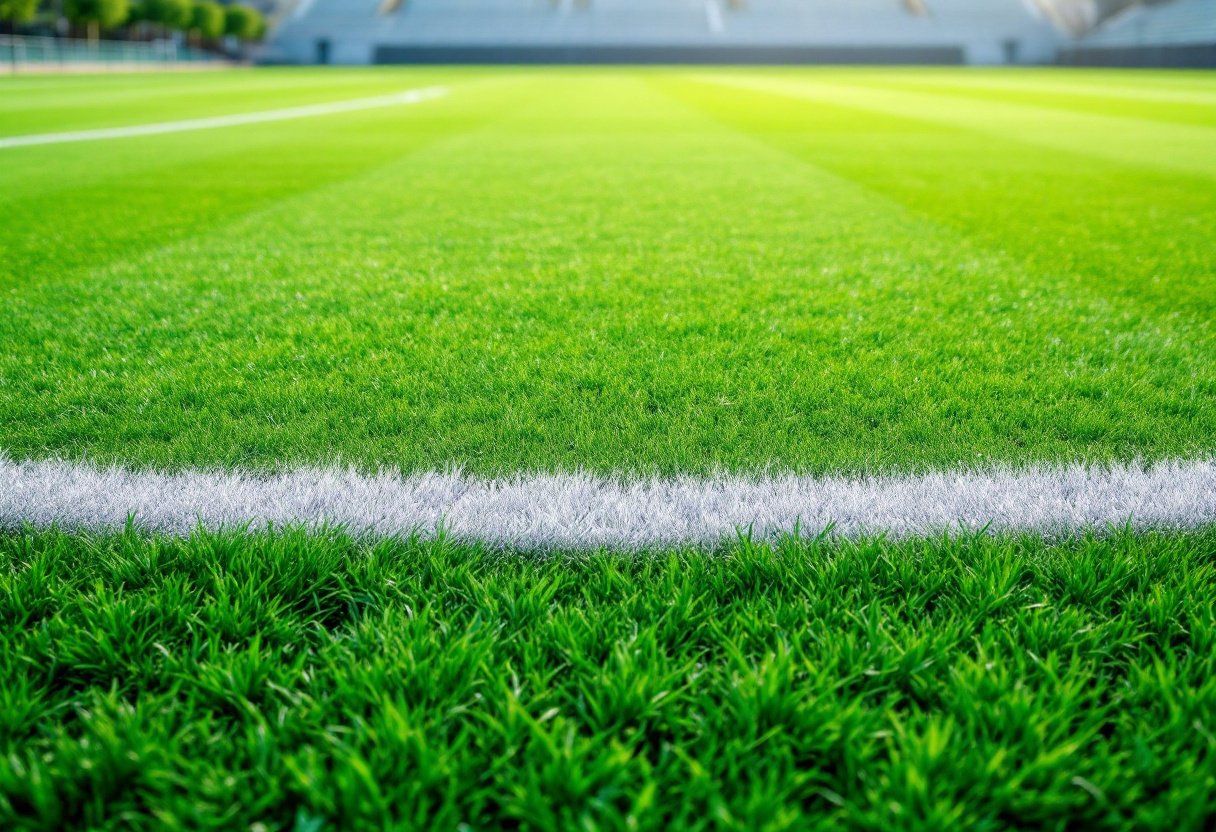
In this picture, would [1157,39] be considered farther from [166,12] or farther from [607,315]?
[607,315]

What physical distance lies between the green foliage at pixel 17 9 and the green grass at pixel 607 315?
40831 mm

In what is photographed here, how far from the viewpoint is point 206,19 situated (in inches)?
2258

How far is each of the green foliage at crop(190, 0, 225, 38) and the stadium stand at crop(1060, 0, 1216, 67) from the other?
53.6 meters

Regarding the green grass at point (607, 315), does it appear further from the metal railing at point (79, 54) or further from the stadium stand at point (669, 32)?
the stadium stand at point (669, 32)

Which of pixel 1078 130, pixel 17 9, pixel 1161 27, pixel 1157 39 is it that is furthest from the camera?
pixel 1161 27

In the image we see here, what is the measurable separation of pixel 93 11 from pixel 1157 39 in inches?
2296

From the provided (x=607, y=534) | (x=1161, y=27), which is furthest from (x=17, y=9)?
(x=1161, y=27)

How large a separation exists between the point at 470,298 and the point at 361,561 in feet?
7.06

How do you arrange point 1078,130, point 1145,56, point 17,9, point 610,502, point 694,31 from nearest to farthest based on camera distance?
1. point 610,502
2. point 1078,130
3. point 17,9
4. point 1145,56
5. point 694,31

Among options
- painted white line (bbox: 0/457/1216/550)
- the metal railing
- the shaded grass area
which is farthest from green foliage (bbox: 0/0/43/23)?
the shaded grass area

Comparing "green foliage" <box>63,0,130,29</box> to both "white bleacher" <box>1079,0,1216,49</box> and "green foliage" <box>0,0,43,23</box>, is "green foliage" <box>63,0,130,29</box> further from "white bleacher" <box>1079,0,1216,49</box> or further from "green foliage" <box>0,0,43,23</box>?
"white bleacher" <box>1079,0,1216,49</box>

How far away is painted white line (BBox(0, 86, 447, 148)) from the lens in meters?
10.6

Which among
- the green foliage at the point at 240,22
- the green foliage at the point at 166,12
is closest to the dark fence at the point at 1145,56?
the green foliage at the point at 166,12

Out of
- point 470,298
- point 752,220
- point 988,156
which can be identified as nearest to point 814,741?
point 470,298
